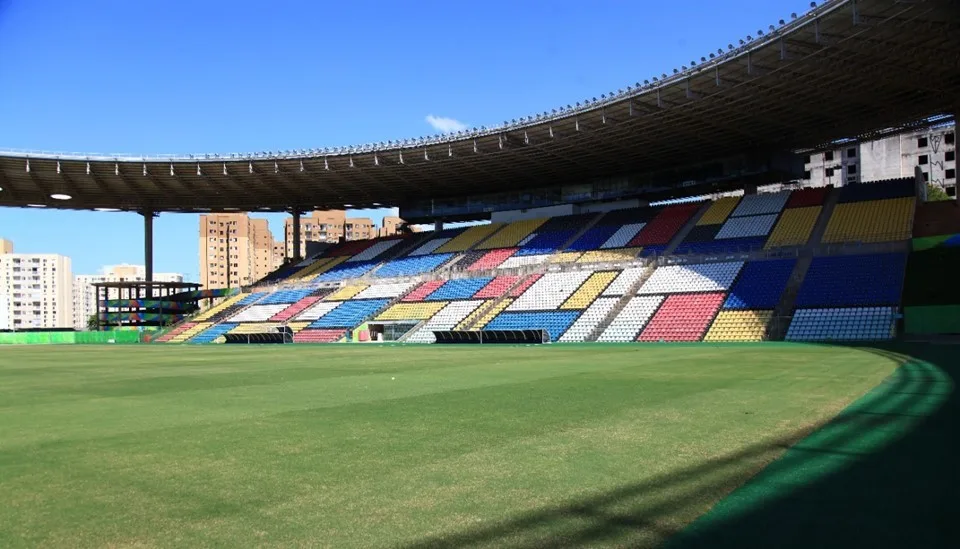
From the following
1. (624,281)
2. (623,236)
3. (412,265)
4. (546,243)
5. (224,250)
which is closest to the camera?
(624,281)

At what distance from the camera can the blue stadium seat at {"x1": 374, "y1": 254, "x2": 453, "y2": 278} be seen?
56.5 metres

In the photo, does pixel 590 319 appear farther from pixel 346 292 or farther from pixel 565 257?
pixel 346 292

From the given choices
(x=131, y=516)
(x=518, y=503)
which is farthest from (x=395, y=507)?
(x=131, y=516)

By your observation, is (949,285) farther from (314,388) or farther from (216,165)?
(216,165)

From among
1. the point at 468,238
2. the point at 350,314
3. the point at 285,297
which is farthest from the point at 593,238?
the point at 285,297

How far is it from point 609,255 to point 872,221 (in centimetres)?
1610

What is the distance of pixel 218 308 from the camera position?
62906 millimetres

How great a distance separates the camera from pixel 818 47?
30422mm

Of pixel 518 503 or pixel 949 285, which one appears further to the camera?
pixel 949 285

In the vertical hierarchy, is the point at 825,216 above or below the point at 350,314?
above

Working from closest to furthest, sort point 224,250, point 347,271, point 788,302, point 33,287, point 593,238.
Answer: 1. point 788,302
2. point 593,238
3. point 347,271
4. point 224,250
5. point 33,287

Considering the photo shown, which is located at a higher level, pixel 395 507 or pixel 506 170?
pixel 506 170

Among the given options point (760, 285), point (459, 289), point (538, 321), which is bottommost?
point (538, 321)

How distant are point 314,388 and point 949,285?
98.9 feet
